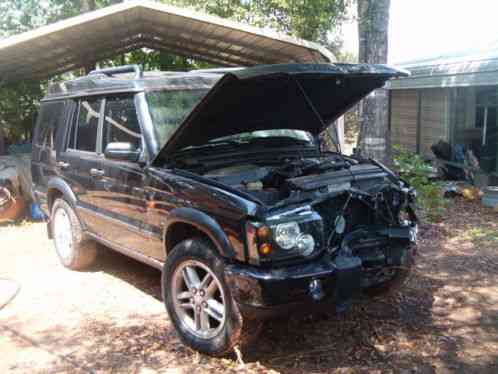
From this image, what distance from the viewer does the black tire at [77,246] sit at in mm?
5914

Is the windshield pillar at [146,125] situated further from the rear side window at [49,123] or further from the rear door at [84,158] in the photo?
the rear side window at [49,123]

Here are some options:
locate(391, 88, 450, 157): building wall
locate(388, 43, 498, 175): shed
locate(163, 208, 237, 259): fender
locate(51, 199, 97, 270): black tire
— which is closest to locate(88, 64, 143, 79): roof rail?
locate(51, 199, 97, 270): black tire

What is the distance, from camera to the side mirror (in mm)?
4489

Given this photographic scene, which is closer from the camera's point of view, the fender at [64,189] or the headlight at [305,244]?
the headlight at [305,244]

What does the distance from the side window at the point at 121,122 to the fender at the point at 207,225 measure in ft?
3.16

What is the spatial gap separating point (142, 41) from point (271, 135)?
6955 mm

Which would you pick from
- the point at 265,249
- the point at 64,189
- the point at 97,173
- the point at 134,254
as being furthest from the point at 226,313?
the point at 64,189

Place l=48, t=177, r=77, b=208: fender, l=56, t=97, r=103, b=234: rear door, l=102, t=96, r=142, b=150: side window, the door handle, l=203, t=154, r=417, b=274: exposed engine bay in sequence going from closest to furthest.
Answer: l=203, t=154, r=417, b=274: exposed engine bay → l=102, t=96, r=142, b=150: side window → the door handle → l=56, t=97, r=103, b=234: rear door → l=48, t=177, r=77, b=208: fender

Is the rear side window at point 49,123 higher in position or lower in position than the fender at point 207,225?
higher

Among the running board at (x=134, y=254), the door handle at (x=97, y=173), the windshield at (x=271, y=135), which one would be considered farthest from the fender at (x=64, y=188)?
the windshield at (x=271, y=135)

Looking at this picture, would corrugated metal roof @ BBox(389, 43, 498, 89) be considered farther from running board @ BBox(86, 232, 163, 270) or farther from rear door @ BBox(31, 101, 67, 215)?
running board @ BBox(86, 232, 163, 270)

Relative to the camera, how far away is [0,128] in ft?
33.5

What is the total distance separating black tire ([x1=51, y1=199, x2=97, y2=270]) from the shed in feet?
25.9

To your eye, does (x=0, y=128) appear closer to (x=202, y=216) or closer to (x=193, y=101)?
(x=193, y=101)
